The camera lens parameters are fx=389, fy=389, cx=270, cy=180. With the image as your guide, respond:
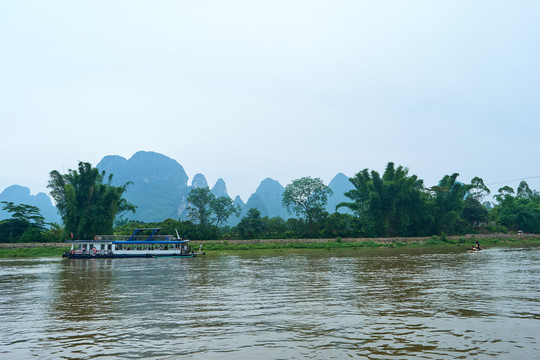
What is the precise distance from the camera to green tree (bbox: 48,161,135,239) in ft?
176

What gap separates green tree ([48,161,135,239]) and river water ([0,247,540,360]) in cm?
3697

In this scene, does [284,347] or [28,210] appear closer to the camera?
[284,347]

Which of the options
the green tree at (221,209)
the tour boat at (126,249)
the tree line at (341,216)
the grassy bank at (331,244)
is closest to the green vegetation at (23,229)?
the tree line at (341,216)

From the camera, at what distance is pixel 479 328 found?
31.3 ft

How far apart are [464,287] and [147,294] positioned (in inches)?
520

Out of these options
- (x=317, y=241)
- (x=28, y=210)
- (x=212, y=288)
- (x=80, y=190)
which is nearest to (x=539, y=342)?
(x=212, y=288)

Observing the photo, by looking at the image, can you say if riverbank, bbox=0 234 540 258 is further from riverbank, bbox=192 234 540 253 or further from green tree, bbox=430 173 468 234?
green tree, bbox=430 173 468 234

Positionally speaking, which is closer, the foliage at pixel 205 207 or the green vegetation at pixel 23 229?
the green vegetation at pixel 23 229

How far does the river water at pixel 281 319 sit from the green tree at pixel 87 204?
1455 inches

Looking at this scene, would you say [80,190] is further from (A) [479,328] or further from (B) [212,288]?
(A) [479,328]

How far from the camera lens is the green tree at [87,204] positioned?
53.6m

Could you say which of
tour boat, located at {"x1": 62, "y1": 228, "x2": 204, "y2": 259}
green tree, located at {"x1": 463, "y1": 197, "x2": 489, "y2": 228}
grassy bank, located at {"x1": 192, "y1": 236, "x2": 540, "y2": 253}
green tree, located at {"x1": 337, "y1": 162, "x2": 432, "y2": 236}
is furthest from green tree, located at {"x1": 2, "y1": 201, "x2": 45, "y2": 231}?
green tree, located at {"x1": 463, "y1": 197, "x2": 489, "y2": 228}

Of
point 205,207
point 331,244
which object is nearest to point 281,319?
point 331,244

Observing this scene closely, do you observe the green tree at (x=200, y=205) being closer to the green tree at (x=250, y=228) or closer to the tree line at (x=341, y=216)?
the tree line at (x=341, y=216)
